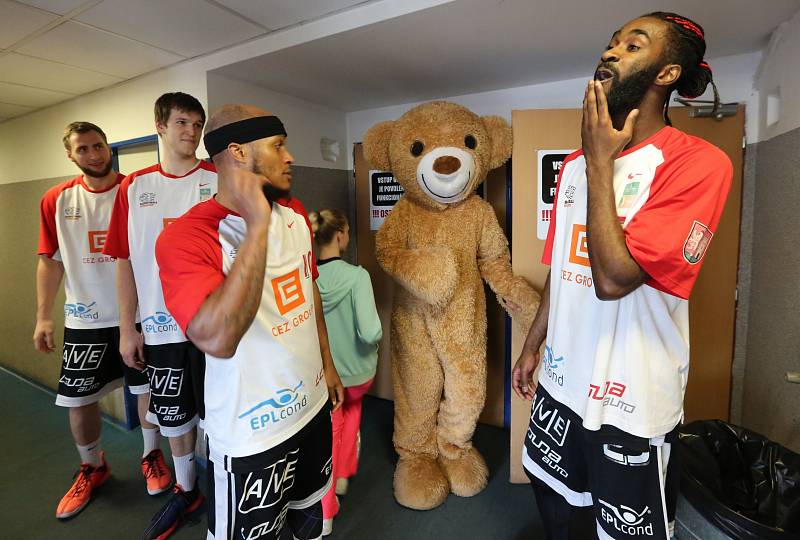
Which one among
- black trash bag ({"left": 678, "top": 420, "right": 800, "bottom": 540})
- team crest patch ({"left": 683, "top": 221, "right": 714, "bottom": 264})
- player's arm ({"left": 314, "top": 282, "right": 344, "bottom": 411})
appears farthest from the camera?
player's arm ({"left": 314, "top": 282, "right": 344, "bottom": 411})

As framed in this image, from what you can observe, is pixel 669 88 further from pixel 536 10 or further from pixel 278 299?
pixel 278 299

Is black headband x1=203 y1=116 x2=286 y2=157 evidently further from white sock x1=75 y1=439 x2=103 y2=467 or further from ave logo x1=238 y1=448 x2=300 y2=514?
white sock x1=75 y1=439 x2=103 y2=467

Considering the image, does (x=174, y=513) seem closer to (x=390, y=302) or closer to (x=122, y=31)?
(x=390, y=302)

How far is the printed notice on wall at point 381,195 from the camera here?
2939mm

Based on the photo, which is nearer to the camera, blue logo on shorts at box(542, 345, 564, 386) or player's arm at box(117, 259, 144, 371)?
blue logo on shorts at box(542, 345, 564, 386)

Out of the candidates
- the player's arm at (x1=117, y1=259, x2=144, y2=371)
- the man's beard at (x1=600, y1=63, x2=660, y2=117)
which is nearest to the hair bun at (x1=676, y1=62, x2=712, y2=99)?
the man's beard at (x1=600, y1=63, x2=660, y2=117)

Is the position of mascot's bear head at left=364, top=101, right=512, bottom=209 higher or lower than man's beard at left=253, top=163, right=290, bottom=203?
higher

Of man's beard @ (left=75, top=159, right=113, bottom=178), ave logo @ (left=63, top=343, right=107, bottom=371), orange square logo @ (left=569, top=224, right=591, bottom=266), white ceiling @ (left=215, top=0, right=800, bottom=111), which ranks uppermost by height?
white ceiling @ (left=215, top=0, right=800, bottom=111)

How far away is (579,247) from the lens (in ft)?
3.67

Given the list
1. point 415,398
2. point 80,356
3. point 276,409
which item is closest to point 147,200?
point 80,356

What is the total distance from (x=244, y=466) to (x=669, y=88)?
1423mm

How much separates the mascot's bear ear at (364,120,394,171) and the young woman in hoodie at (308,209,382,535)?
1.49 ft

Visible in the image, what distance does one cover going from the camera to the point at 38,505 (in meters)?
2.14

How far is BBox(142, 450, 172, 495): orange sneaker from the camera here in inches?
85.4
